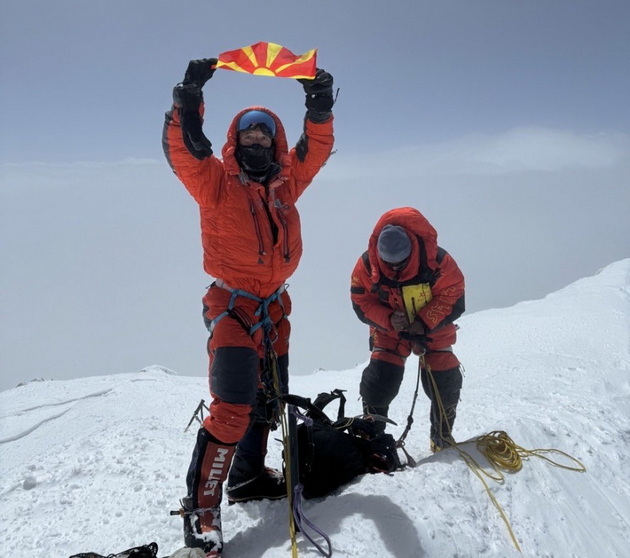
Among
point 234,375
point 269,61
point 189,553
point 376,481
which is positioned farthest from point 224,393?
point 269,61

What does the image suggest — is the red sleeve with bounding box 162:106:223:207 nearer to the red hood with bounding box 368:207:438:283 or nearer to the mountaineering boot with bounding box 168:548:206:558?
the red hood with bounding box 368:207:438:283

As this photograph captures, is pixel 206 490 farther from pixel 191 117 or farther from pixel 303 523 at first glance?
pixel 191 117

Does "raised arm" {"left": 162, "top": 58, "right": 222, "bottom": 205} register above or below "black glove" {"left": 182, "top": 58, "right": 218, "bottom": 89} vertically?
below

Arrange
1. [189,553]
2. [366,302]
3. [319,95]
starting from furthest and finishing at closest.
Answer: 1. [366,302]
2. [319,95]
3. [189,553]

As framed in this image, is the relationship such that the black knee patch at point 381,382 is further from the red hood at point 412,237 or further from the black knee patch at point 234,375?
the black knee patch at point 234,375

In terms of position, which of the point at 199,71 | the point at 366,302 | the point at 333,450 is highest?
the point at 199,71

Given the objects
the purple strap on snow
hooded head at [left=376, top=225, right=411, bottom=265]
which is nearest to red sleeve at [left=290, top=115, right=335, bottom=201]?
hooded head at [left=376, top=225, right=411, bottom=265]

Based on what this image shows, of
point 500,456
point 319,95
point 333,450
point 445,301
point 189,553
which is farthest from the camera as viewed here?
point 445,301

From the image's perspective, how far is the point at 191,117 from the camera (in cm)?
265

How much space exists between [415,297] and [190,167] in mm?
2024

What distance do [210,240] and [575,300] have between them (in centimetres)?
867

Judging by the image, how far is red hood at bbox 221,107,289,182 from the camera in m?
2.89

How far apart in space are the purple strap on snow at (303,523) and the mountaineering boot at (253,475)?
1.74ft

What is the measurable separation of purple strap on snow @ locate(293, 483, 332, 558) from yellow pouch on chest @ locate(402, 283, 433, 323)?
173cm
